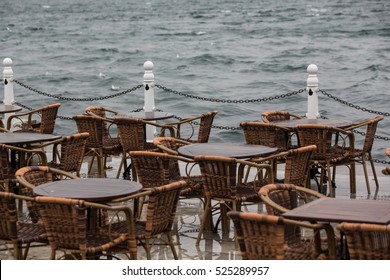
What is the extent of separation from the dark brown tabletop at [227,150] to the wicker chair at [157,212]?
1360mm

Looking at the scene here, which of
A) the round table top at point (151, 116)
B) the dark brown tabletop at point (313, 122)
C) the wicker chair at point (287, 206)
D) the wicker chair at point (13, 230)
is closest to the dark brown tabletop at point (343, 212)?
the wicker chair at point (287, 206)

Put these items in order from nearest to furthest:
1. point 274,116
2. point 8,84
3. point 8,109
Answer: point 274,116 → point 8,109 → point 8,84

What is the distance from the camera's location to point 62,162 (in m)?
9.69

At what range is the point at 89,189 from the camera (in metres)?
7.22

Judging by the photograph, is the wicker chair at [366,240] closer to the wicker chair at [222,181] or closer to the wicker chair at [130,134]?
the wicker chair at [222,181]

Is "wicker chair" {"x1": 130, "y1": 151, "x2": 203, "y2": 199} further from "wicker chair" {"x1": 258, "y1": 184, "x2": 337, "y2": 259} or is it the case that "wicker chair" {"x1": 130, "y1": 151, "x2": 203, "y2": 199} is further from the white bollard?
the white bollard

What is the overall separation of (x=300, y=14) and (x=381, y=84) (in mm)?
48846

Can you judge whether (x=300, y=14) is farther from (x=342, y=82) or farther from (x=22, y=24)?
(x=342, y=82)

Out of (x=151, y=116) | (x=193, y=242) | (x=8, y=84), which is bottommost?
(x=193, y=242)

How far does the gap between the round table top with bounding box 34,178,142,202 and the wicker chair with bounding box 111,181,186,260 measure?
0.12 meters

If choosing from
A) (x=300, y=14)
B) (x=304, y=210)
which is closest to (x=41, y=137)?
(x=304, y=210)

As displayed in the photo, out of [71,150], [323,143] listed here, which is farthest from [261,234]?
[323,143]

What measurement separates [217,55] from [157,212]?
163ft

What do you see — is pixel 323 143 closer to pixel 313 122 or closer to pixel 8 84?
pixel 313 122
